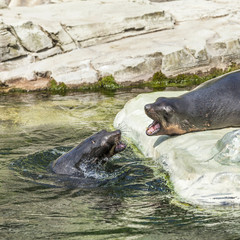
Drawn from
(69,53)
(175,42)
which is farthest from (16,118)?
(175,42)

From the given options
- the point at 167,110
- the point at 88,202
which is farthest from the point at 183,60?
the point at 88,202

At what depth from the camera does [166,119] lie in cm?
725

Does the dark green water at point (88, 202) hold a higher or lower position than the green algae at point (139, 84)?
higher

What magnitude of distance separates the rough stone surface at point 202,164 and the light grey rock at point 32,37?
27.8ft

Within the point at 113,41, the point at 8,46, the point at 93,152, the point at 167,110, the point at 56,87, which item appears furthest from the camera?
the point at 113,41

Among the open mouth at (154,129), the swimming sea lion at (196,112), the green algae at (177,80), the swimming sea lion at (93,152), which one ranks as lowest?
the green algae at (177,80)

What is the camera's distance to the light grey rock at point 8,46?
14.9m

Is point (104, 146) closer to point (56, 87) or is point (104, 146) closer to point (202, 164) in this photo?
point (202, 164)

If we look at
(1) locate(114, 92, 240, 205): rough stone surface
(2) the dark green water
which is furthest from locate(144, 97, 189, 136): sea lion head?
(2) the dark green water

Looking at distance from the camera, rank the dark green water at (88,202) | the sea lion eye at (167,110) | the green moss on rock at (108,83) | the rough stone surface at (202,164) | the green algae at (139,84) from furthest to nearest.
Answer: the green moss on rock at (108,83), the green algae at (139,84), the sea lion eye at (167,110), the rough stone surface at (202,164), the dark green water at (88,202)

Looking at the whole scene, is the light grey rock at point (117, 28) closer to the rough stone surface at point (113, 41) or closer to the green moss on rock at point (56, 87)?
the rough stone surface at point (113, 41)

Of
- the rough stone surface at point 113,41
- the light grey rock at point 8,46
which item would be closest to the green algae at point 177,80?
the rough stone surface at point 113,41

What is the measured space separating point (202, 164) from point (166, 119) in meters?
1.47

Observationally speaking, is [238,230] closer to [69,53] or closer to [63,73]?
[63,73]
